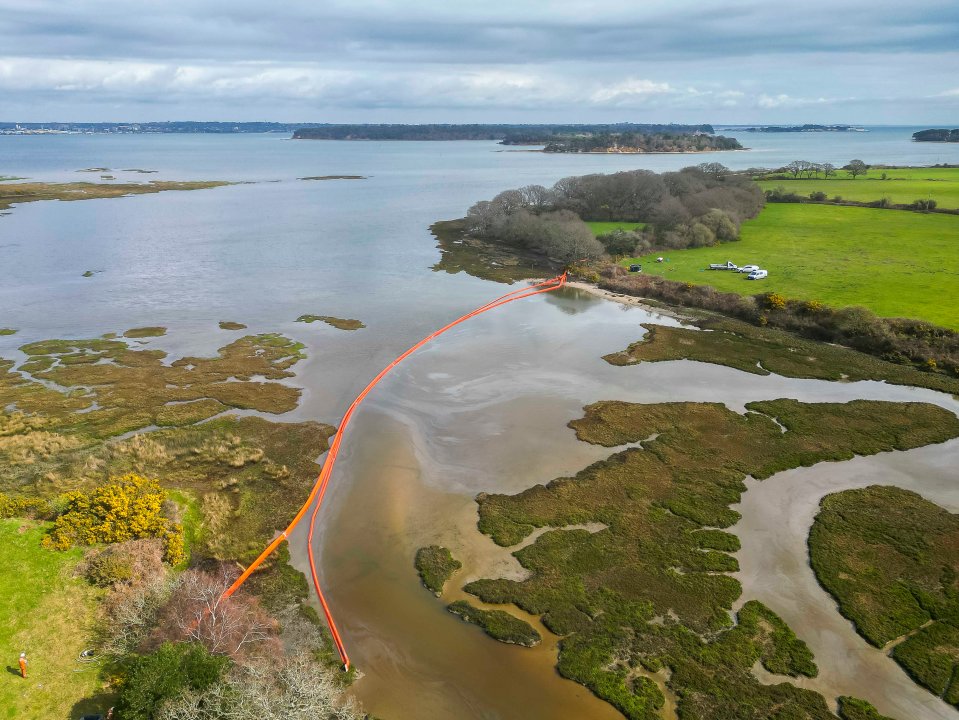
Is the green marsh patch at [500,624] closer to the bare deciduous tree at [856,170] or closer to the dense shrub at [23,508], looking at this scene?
the dense shrub at [23,508]

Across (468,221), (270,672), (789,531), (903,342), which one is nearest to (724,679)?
(789,531)

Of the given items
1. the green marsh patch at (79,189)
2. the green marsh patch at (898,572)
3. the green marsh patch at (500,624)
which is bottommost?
the green marsh patch at (500,624)

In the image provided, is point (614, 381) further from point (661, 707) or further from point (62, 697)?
point (62, 697)

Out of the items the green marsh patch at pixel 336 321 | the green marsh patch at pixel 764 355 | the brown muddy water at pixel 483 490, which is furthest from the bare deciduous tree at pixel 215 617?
the green marsh patch at pixel 336 321

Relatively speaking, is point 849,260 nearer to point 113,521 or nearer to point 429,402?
point 429,402

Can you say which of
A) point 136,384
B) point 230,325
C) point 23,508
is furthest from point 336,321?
point 23,508

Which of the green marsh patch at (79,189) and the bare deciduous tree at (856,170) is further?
the bare deciduous tree at (856,170)

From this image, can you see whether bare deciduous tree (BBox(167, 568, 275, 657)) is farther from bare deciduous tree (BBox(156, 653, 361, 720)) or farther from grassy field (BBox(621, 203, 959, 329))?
grassy field (BBox(621, 203, 959, 329))
